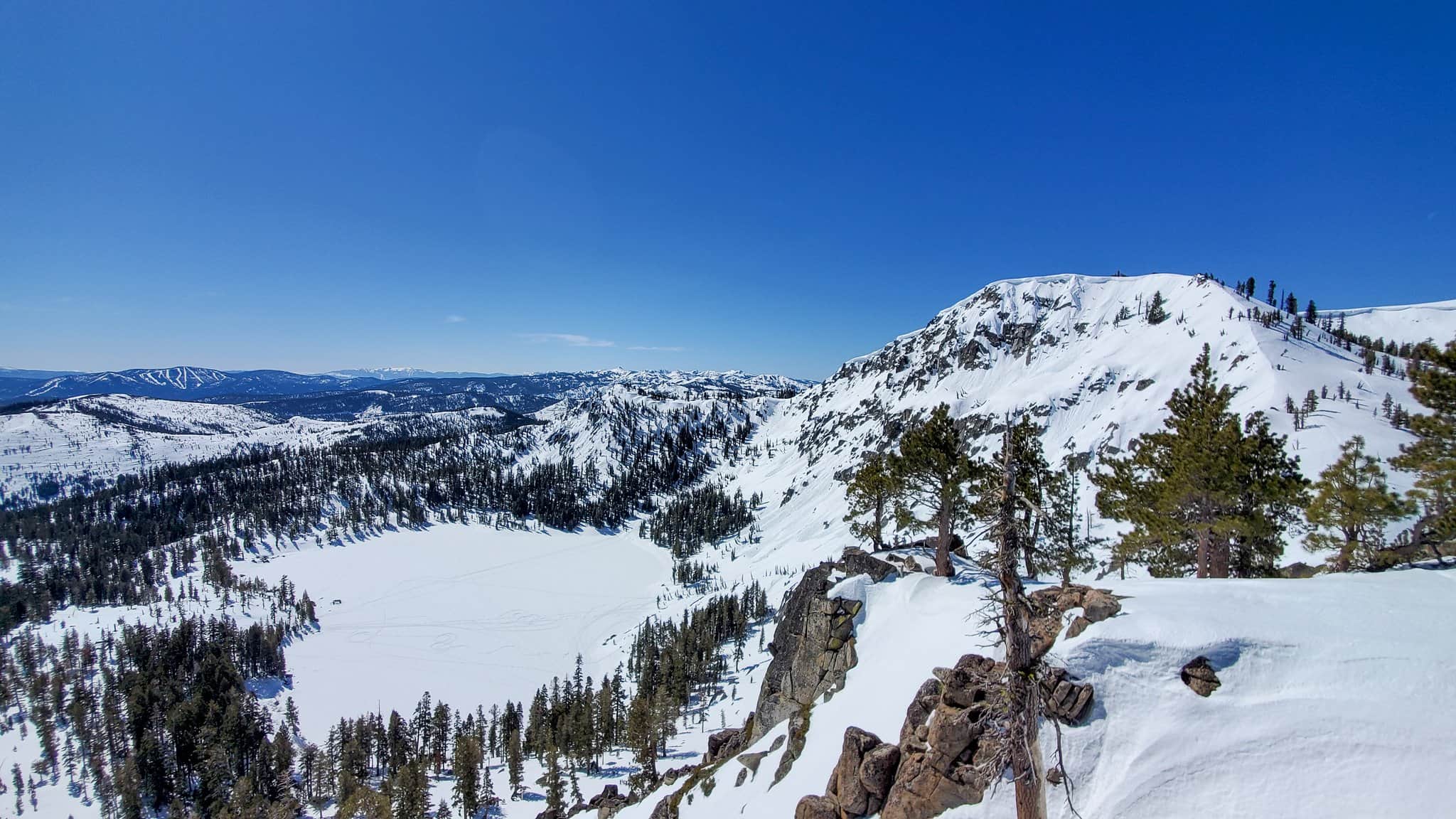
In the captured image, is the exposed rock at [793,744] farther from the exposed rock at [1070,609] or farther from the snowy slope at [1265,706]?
the exposed rock at [1070,609]

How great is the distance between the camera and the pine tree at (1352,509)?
22.8m

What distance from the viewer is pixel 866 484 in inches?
1272

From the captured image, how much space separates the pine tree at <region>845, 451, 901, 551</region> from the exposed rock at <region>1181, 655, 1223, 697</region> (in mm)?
15520

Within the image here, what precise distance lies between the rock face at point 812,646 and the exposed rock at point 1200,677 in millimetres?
14836

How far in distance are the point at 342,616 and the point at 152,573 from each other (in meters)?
96.4

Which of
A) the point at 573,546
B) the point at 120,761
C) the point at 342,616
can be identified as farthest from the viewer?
the point at 573,546

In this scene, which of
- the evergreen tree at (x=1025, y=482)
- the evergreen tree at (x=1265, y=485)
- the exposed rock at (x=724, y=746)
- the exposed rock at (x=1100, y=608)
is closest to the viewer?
the evergreen tree at (x=1025, y=482)

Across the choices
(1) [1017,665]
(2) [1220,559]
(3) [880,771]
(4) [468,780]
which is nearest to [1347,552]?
(2) [1220,559]

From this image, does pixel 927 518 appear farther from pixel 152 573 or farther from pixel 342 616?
pixel 152 573

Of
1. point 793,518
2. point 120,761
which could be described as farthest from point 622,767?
point 793,518

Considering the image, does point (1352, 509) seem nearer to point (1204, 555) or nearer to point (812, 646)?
point (1204, 555)

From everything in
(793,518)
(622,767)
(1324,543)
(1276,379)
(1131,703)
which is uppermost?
(1276,379)

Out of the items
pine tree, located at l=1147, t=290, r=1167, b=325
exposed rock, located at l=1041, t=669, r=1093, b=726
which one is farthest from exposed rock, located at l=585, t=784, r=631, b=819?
pine tree, located at l=1147, t=290, r=1167, b=325

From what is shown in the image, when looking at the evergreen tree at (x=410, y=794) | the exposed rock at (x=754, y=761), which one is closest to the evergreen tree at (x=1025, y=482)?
the exposed rock at (x=754, y=761)
